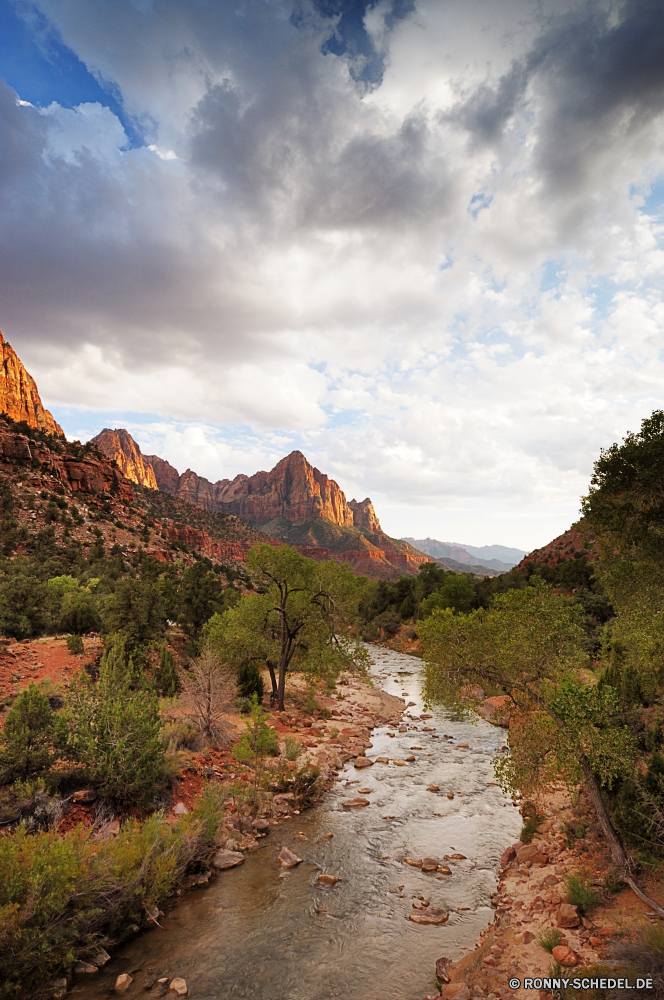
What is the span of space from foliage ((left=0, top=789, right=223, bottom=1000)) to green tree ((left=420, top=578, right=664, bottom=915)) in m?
7.82

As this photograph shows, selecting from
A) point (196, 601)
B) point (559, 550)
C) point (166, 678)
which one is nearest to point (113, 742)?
point (166, 678)

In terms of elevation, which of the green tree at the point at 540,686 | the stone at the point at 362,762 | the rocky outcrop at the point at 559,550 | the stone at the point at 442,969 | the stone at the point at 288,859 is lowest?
the stone at the point at 362,762

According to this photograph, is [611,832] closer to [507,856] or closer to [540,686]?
[540,686]

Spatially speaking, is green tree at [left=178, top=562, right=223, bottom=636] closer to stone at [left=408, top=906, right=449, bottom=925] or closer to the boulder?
stone at [left=408, top=906, right=449, bottom=925]

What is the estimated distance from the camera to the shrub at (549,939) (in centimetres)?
844

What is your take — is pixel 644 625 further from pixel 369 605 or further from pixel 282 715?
pixel 369 605

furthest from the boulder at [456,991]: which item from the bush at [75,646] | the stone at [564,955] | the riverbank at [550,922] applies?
the bush at [75,646]

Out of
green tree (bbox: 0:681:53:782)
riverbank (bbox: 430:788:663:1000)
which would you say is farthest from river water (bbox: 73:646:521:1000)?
green tree (bbox: 0:681:53:782)

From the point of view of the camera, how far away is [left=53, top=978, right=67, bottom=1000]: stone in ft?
24.6

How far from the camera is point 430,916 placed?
10.2 metres

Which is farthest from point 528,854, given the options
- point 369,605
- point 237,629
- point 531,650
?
point 369,605

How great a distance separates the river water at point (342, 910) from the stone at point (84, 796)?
3376mm

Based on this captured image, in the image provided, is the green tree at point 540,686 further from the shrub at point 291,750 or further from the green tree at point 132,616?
the green tree at point 132,616

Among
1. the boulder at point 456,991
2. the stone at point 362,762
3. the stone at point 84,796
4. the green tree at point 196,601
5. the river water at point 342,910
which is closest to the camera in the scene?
the boulder at point 456,991
